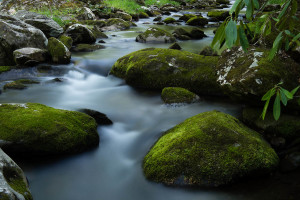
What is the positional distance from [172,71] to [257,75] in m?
2.55

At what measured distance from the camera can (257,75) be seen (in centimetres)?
419

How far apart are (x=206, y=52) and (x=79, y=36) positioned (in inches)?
245

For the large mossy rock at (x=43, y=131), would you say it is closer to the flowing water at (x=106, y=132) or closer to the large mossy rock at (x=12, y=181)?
the flowing water at (x=106, y=132)

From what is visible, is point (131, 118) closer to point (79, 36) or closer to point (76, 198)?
point (76, 198)

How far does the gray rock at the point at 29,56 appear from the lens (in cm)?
779

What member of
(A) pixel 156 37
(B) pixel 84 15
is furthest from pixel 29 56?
(B) pixel 84 15

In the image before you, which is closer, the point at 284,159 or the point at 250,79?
the point at 284,159

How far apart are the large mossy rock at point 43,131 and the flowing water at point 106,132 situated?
180 millimetres

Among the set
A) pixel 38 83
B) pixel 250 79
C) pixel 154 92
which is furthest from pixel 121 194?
pixel 38 83

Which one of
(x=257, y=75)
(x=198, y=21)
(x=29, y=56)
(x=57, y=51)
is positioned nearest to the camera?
(x=257, y=75)

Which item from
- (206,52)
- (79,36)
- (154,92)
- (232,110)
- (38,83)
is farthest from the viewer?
(79,36)

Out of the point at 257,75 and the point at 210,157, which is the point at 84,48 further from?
the point at 210,157

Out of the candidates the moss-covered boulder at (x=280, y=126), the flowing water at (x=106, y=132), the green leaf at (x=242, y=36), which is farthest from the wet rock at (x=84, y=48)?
the green leaf at (x=242, y=36)

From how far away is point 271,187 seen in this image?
3.17 metres
